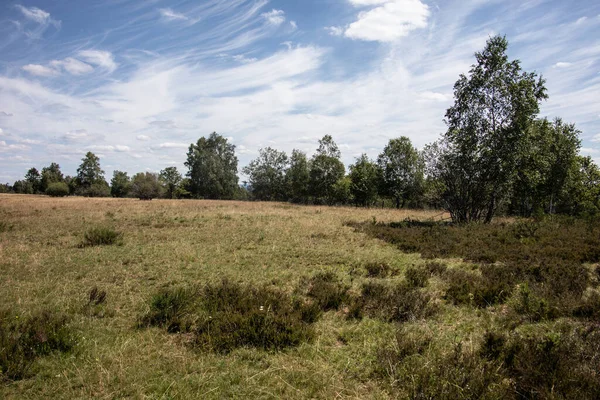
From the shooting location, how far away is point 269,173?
74.1m

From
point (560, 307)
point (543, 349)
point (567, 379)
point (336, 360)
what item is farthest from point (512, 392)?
point (560, 307)

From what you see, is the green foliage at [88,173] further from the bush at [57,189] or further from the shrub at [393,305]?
the shrub at [393,305]

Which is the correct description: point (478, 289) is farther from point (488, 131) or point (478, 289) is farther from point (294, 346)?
point (488, 131)

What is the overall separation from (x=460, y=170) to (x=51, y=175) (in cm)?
10161

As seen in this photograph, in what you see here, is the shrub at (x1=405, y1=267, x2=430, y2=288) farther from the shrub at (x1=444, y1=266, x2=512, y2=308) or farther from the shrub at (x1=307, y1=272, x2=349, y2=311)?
the shrub at (x1=307, y1=272, x2=349, y2=311)

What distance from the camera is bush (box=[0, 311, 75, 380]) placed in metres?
4.50

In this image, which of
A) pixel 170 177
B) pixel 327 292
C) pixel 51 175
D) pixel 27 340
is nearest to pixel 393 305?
pixel 327 292

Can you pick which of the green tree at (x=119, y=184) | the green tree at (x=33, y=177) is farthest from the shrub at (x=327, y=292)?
→ the green tree at (x=33, y=177)

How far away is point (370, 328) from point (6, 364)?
558 cm

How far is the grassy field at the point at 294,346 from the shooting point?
421 centimetres

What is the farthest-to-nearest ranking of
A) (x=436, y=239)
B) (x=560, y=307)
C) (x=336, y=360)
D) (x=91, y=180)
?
(x=91, y=180) < (x=436, y=239) < (x=560, y=307) < (x=336, y=360)

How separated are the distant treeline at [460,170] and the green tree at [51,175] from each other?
40cm

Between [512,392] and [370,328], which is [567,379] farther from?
[370,328]

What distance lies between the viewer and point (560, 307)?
654 cm
